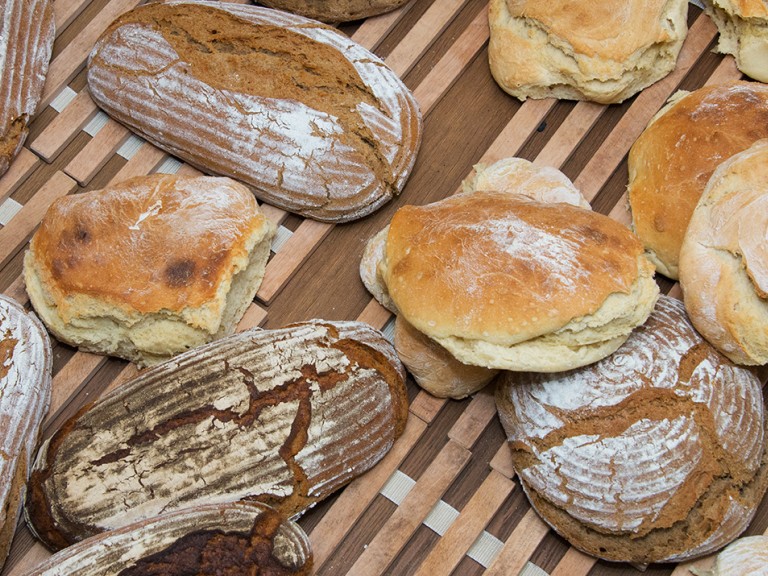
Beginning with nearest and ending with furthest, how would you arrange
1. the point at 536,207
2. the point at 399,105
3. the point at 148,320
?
the point at 536,207 → the point at 148,320 → the point at 399,105

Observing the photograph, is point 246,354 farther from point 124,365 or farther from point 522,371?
point 522,371

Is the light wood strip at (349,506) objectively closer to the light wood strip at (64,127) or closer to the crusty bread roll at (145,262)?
the crusty bread roll at (145,262)

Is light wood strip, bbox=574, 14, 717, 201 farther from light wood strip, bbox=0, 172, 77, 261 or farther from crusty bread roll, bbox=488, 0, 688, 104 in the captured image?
light wood strip, bbox=0, 172, 77, 261

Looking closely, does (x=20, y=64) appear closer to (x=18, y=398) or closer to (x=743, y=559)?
(x=18, y=398)

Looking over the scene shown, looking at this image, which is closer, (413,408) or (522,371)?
(522,371)

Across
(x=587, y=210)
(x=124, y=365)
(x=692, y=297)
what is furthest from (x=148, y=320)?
(x=692, y=297)

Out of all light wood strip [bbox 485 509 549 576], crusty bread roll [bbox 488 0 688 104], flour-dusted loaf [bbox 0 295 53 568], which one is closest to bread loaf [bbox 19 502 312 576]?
flour-dusted loaf [bbox 0 295 53 568]

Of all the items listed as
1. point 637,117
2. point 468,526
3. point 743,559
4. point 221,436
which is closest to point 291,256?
point 221,436
